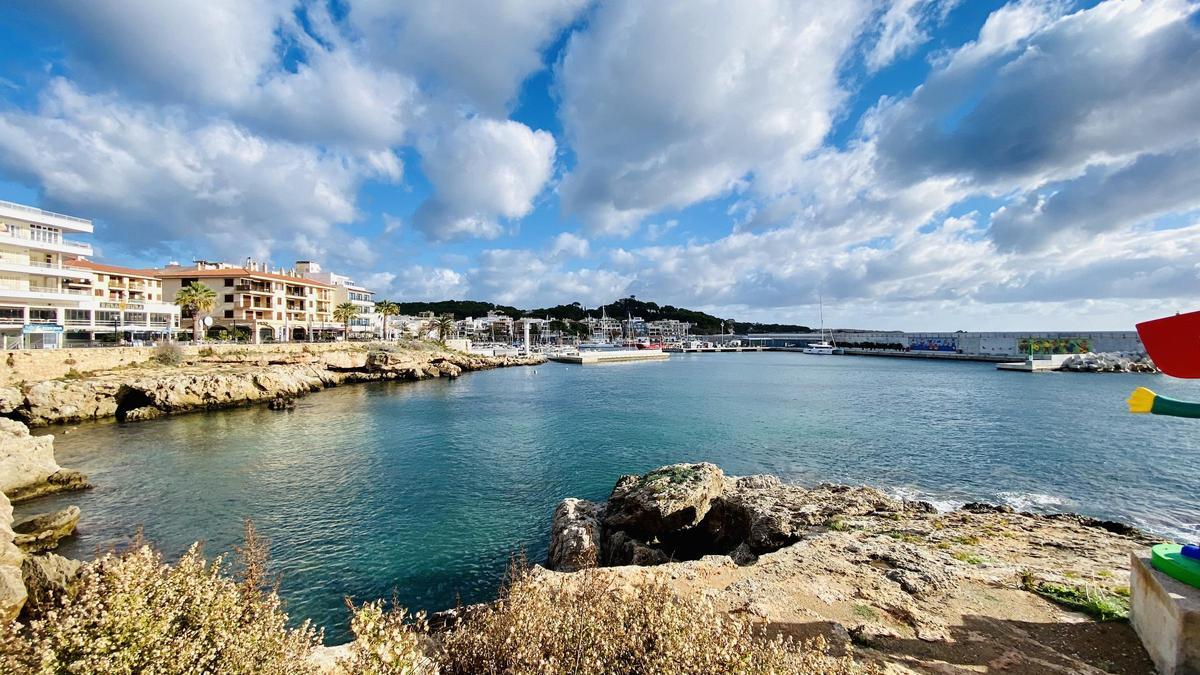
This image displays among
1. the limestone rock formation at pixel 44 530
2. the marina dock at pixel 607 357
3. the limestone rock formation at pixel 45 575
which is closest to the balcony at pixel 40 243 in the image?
the limestone rock formation at pixel 44 530

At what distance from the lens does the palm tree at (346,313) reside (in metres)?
82.4

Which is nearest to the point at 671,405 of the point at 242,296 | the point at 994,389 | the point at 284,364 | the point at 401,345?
the point at 994,389

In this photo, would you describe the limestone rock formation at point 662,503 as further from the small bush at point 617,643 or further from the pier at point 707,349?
the pier at point 707,349

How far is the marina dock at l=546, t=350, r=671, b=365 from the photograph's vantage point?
107438 mm

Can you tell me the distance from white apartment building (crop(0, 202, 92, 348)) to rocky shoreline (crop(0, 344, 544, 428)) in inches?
→ 246

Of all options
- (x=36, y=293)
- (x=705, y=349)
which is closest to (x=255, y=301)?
(x=36, y=293)

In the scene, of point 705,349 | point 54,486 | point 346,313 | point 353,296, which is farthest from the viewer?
point 705,349

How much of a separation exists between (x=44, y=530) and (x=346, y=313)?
73.5 metres

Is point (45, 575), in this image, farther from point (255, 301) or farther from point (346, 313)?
point (346, 313)

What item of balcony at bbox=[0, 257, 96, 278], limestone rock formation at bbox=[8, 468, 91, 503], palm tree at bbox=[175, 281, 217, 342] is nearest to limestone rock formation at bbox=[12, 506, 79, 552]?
limestone rock formation at bbox=[8, 468, 91, 503]

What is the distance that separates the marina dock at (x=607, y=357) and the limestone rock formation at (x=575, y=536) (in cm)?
8927

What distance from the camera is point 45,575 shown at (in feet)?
33.1

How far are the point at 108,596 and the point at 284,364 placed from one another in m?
60.9

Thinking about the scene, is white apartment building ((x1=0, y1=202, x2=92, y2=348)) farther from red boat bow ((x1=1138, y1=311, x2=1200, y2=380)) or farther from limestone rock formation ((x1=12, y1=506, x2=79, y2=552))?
red boat bow ((x1=1138, y1=311, x2=1200, y2=380))
